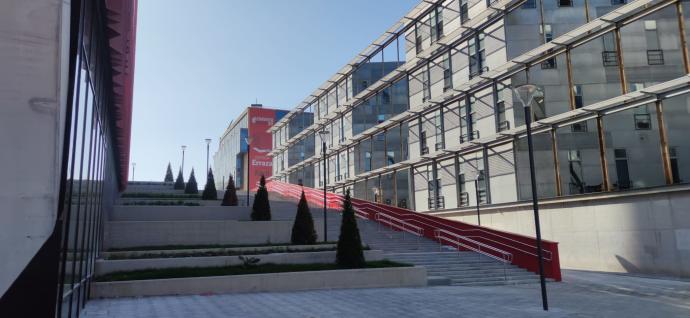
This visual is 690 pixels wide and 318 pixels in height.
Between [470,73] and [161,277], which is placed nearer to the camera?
[161,277]

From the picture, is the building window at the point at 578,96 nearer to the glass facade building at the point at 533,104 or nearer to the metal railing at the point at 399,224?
the glass facade building at the point at 533,104

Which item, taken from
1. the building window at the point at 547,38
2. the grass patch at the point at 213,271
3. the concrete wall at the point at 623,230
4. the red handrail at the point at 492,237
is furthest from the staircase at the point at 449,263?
the building window at the point at 547,38

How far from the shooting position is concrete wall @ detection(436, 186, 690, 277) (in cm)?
1752

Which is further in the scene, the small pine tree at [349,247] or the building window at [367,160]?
the building window at [367,160]

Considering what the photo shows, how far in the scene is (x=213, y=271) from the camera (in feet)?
49.3

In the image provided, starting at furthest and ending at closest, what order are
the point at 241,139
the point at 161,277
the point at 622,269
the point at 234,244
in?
the point at 241,139
the point at 234,244
the point at 622,269
the point at 161,277

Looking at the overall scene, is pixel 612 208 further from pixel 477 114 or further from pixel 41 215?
pixel 41 215

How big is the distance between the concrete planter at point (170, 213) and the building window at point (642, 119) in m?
18.8

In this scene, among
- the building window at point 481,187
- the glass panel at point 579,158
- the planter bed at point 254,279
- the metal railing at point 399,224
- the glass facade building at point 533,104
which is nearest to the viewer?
the planter bed at point 254,279

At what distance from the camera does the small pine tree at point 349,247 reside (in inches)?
645

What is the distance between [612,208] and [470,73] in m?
12.5

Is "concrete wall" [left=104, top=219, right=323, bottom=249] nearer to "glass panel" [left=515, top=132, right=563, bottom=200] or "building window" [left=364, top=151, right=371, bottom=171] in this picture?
"glass panel" [left=515, top=132, right=563, bottom=200]

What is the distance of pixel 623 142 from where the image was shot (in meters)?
22.9

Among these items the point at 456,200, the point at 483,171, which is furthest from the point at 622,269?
the point at 456,200
